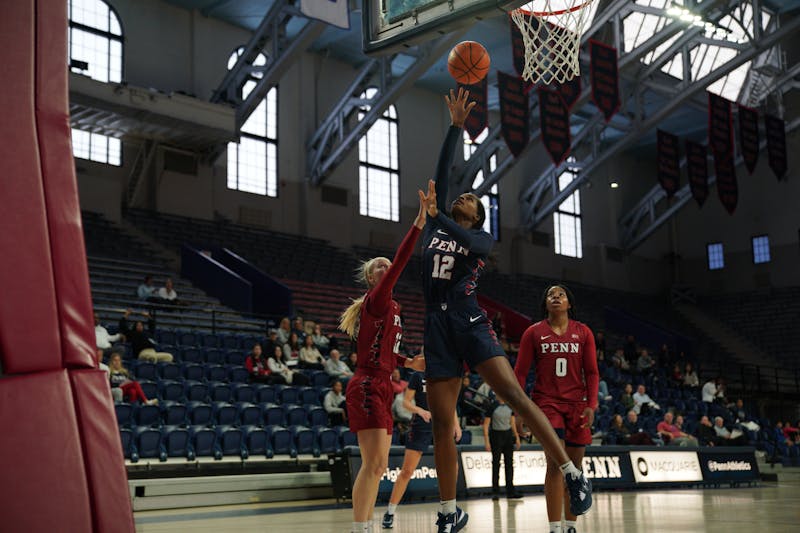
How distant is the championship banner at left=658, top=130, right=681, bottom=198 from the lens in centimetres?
2925

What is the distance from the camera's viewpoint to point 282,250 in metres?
25.6

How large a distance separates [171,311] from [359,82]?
389 inches

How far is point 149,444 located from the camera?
1148 centimetres

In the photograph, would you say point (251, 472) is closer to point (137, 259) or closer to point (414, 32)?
point (414, 32)

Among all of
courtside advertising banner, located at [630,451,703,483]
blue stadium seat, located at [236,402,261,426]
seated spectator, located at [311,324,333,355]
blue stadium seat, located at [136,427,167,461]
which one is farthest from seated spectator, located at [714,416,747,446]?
blue stadium seat, located at [136,427,167,461]

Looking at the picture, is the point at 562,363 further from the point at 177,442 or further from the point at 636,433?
the point at 636,433

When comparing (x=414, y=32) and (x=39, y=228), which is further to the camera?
(x=414, y=32)

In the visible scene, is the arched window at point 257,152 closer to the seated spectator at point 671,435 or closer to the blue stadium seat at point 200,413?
the seated spectator at point 671,435

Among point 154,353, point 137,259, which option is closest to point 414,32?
point 154,353

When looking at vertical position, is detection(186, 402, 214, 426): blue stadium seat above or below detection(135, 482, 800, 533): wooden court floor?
above

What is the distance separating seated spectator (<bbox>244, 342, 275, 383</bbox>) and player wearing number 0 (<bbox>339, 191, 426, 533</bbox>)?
9.80m

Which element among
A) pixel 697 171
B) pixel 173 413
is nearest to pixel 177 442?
pixel 173 413

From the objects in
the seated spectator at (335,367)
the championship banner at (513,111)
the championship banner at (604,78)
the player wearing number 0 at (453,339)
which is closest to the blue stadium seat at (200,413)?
the seated spectator at (335,367)

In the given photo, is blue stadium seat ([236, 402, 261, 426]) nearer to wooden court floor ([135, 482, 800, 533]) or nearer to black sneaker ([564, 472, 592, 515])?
wooden court floor ([135, 482, 800, 533])
